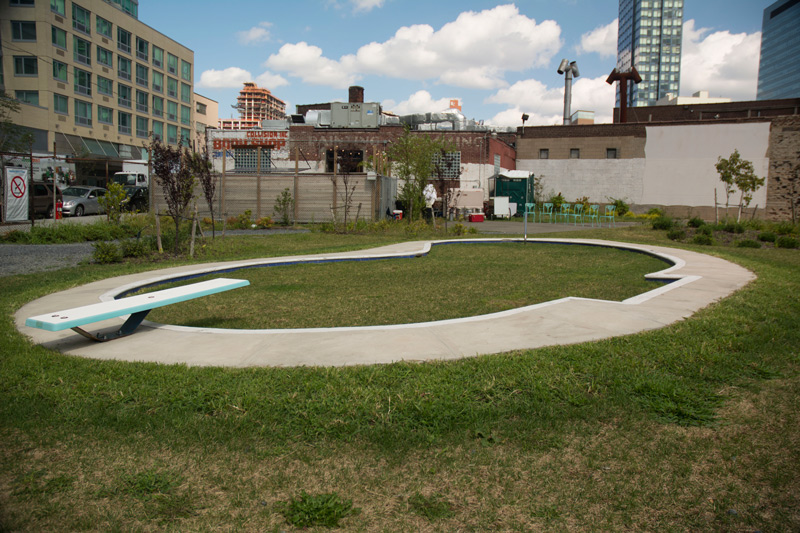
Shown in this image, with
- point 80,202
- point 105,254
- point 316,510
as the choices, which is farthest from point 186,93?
point 316,510

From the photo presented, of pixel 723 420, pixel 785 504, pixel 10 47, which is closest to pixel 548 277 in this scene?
pixel 723 420

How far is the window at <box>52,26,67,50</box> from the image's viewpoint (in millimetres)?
46628

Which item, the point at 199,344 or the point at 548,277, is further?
the point at 548,277

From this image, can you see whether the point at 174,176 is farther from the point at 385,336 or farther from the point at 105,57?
the point at 105,57

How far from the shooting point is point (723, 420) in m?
3.37

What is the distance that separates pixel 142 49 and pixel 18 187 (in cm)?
4837

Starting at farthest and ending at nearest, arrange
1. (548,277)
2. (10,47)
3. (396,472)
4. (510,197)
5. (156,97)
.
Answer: (156,97) → (10,47) → (510,197) → (548,277) → (396,472)

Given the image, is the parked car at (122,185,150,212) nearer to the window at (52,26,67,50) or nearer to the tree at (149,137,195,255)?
the tree at (149,137,195,255)

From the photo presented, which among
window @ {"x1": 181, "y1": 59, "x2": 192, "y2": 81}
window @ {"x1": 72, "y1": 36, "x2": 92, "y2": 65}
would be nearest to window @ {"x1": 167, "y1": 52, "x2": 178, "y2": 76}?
window @ {"x1": 181, "y1": 59, "x2": 192, "y2": 81}

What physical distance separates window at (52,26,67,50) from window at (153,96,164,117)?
14339 millimetres

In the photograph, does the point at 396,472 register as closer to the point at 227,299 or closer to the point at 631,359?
the point at 631,359

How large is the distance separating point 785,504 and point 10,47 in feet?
192

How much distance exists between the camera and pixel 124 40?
56688mm

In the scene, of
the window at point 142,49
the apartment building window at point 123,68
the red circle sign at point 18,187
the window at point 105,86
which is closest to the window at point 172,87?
the window at point 142,49
